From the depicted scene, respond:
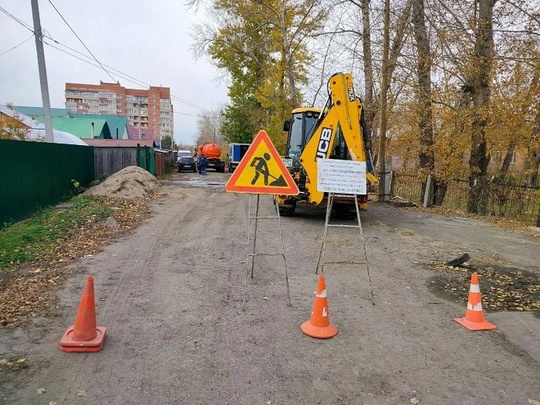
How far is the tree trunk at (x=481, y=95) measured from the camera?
13008mm

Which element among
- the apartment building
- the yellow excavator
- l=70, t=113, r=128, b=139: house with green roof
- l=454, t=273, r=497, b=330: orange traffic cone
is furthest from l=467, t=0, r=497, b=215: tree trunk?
the apartment building

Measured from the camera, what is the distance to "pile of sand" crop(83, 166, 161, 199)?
13.9 meters

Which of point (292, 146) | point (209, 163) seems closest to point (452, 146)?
point (292, 146)

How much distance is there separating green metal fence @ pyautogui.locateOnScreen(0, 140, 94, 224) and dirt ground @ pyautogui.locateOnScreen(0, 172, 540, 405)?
394 cm

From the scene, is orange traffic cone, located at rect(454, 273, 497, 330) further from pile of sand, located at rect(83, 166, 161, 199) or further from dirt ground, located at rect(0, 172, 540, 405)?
pile of sand, located at rect(83, 166, 161, 199)

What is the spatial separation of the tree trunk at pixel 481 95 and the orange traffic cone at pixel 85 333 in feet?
43.2

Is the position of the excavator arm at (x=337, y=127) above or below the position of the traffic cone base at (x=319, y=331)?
above

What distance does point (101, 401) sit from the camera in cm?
302

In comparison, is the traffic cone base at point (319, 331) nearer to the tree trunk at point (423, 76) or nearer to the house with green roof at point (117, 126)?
the tree trunk at point (423, 76)

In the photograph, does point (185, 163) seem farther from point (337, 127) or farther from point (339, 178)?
point (339, 178)

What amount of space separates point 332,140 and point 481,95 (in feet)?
23.5

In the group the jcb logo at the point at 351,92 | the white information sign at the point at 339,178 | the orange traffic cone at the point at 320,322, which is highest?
the jcb logo at the point at 351,92

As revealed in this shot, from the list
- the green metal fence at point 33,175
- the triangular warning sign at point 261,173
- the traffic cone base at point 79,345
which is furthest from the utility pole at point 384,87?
the traffic cone base at point 79,345

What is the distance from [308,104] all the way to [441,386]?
26.0 metres
